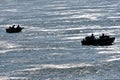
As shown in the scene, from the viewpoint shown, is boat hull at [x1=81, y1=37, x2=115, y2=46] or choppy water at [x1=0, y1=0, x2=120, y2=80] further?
boat hull at [x1=81, y1=37, x2=115, y2=46]

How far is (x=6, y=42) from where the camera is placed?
93188 mm

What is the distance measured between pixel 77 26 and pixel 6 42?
33701 millimetres

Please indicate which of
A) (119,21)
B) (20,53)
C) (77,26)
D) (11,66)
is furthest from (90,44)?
(119,21)

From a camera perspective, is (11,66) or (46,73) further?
(11,66)

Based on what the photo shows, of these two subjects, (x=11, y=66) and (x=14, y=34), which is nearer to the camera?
(x=11, y=66)

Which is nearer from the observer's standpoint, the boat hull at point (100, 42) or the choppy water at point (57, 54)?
the choppy water at point (57, 54)

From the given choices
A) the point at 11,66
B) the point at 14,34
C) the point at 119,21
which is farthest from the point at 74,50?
the point at 119,21

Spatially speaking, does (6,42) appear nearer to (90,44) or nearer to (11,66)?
(90,44)

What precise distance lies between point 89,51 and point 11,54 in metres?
13.6

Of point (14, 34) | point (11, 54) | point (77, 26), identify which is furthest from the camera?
point (77, 26)

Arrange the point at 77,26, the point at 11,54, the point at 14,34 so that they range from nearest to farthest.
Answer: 1. the point at 11,54
2. the point at 14,34
3. the point at 77,26

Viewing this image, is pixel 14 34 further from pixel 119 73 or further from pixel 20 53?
pixel 119 73

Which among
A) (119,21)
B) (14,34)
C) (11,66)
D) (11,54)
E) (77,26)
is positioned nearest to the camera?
(11,66)

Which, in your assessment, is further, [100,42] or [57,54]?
[100,42]
